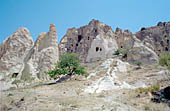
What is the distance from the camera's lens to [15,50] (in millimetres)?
37719

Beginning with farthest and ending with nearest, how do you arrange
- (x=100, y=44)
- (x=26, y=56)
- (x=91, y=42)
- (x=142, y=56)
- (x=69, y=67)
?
(x=91, y=42) < (x=100, y=44) < (x=142, y=56) < (x=26, y=56) < (x=69, y=67)

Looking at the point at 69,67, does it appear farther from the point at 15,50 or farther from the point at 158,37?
the point at 158,37

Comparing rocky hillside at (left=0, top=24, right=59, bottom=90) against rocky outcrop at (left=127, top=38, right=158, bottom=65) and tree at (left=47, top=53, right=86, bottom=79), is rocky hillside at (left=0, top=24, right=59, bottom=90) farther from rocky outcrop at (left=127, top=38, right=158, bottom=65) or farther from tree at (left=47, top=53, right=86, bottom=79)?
rocky outcrop at (left=127, top=38, right=158, bottom=65)

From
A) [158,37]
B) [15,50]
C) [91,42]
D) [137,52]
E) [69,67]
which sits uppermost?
[158,37]

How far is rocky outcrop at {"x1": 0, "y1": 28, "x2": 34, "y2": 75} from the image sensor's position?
34938mm

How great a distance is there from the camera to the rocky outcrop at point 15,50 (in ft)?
115

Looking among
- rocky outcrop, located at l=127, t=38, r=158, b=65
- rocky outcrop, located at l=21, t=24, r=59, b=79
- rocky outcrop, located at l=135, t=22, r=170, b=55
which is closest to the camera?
rocky outcrop, located at l=21, t=24, r=59, b=79

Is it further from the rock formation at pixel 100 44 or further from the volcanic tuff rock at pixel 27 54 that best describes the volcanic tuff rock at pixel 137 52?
the volcanic tuff rock at pixel 27 54

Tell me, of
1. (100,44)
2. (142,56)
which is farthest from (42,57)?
(142,56)

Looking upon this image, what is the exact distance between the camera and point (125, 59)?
126 feet

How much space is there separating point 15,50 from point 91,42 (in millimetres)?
20772

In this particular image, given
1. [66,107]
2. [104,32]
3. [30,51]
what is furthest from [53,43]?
[66,107]

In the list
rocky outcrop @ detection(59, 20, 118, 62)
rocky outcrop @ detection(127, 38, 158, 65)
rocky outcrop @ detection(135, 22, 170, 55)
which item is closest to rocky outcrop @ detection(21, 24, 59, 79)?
rocky outcrop @ detection(59, 20, 118, 62)

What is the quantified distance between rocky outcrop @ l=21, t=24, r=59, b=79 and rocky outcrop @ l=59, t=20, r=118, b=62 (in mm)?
7125
